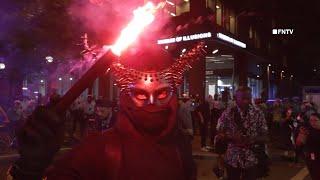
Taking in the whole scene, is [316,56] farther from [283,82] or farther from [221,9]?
[221,9]

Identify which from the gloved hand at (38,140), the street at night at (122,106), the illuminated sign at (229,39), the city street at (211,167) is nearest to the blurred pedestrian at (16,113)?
the city street at (211,167)

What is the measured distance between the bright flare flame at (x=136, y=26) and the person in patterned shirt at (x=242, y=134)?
10.6 feet

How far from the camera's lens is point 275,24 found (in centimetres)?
4384

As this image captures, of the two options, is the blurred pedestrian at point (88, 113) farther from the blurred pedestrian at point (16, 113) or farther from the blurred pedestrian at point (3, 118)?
the blurred pedestrian at point (3, 118)

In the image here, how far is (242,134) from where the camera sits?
20.5 feet

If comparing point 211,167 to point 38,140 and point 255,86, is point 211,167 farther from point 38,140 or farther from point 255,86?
point 255,86

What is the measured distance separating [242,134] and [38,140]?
4607mm

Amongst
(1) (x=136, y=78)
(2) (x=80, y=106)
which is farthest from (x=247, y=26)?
(1) (x=136, y=78)

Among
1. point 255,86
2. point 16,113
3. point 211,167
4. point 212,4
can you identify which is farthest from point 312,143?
point 255,86

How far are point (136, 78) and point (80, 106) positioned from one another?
48.3 feet

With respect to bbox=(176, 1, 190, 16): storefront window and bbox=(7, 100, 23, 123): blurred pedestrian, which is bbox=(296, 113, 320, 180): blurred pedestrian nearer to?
bbox=(7, 100, 23, 123): blurred pedestrian

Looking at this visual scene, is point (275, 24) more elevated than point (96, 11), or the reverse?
point (275, 24)

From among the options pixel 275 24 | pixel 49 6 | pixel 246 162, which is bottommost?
pixel 246 162

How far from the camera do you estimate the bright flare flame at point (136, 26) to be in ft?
8.88
